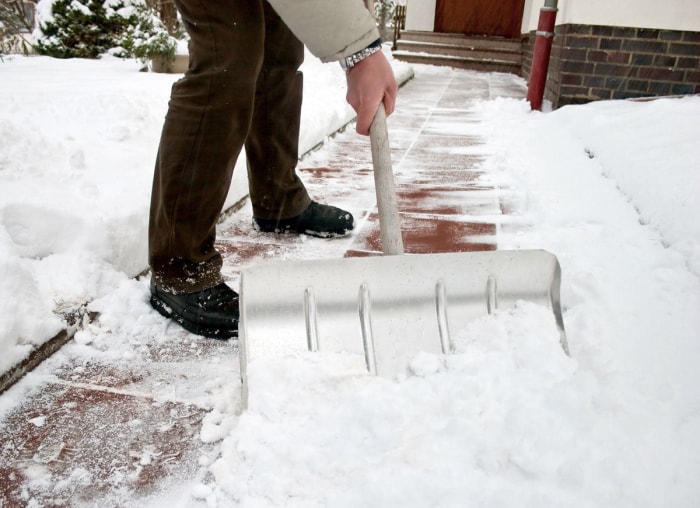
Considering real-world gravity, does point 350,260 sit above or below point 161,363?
above

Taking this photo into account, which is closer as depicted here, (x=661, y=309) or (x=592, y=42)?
(x=661, y=309)

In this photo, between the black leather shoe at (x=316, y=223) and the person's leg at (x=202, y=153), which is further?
the black leather shoe at (x=316, y=223)

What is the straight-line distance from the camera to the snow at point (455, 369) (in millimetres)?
969

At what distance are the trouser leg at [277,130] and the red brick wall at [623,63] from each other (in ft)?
11.2

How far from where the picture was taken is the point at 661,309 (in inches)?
63.7

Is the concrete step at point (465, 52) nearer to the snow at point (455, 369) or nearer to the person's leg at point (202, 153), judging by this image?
the snow at point (455, 369)

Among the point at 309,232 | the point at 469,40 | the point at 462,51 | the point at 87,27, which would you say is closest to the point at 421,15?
the point at 469,40

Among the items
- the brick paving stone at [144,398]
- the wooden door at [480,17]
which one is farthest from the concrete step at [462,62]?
the brick paving stone at [144,398]

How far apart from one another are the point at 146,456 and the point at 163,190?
667 millimetres

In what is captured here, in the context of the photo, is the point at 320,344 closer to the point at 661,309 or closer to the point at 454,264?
the point at 454,264

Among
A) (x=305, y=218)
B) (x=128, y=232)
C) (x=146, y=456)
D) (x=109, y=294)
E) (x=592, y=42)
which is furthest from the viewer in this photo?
(x=592, y=42)

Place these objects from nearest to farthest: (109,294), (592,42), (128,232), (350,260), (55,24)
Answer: (350,260) < (109,294) < (128,232) < (592,42) < (55,24)

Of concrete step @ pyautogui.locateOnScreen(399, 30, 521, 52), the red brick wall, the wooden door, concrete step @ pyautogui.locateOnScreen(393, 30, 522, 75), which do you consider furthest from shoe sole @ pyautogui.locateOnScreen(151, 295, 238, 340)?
the wooden door

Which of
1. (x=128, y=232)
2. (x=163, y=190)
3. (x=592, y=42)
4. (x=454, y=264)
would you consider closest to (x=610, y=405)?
(x=454, y=264)
